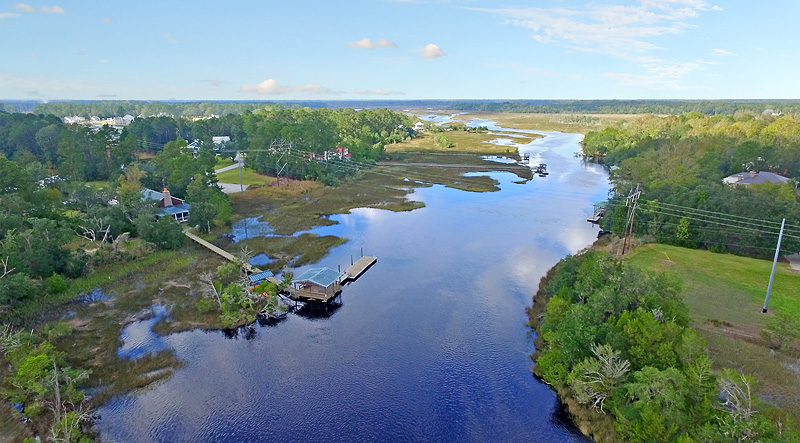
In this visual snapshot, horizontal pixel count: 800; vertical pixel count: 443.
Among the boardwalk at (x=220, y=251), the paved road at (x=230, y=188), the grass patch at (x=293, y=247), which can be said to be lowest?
the grass patch at (x=293, y=247)

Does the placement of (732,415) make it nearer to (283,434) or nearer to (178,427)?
(283,434)

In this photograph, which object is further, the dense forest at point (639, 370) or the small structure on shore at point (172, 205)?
the small structure on shore at point (172, 205)

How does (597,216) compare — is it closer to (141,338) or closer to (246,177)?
(141,338)

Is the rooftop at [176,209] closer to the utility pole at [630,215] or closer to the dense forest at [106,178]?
the dense forest at [106,178]

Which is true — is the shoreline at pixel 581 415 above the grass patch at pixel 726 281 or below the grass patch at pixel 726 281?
below

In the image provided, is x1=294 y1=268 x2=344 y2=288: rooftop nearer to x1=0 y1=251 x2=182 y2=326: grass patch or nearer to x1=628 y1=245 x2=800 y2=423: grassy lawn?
x1=0 y1=251 x2=182 y2=326: grass patch

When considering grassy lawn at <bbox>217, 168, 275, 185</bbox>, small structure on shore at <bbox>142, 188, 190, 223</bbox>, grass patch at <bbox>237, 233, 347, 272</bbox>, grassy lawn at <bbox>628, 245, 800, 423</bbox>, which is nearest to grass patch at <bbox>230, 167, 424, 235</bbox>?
grass patch at <bbox>237, 233, 347, 272</bbox>

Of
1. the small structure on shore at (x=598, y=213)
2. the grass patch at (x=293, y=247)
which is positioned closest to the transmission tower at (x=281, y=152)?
the grass patch at (x=293, y=247)

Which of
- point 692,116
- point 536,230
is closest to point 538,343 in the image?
point 536,230
